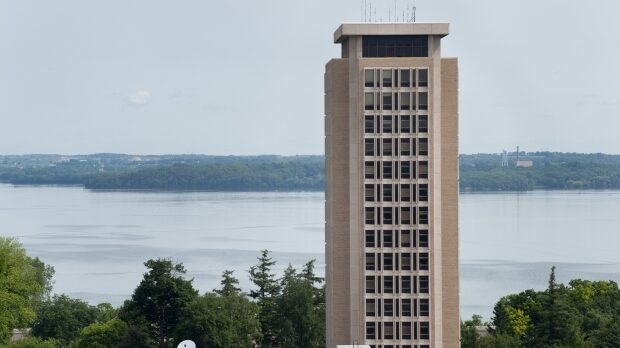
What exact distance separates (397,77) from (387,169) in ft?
10.6

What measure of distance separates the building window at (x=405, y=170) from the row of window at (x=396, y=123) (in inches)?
42.5

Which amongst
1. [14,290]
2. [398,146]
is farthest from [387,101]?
[14,290]

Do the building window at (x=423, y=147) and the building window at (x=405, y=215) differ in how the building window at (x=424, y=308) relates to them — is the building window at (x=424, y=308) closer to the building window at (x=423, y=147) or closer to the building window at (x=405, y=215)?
the building window at (x=405, y=215)

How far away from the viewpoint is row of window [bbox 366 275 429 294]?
4241 centimetres

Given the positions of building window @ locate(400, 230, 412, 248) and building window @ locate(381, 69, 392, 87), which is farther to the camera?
building window @ locate(400, 230, 412, 248)

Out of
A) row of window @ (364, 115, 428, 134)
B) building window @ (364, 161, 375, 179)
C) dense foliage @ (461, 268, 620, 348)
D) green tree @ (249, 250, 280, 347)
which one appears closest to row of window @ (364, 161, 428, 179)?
building window @ (364, 161, 375, 179)

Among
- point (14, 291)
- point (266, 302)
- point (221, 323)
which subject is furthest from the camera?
point (266, 302)

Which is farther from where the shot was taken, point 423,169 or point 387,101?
point 423,169

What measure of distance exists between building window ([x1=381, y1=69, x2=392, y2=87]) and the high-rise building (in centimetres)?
3

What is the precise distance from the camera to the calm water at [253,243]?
100875 millimetres

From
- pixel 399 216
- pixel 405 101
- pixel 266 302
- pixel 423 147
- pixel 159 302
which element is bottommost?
pixel 266 302

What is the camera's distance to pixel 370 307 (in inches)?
1673

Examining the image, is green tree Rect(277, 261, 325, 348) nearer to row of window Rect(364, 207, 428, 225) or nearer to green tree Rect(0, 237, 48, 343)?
green tree Rect(0, 237, 48, 343)

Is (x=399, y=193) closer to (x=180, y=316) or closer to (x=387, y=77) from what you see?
(x=387, y=77)
